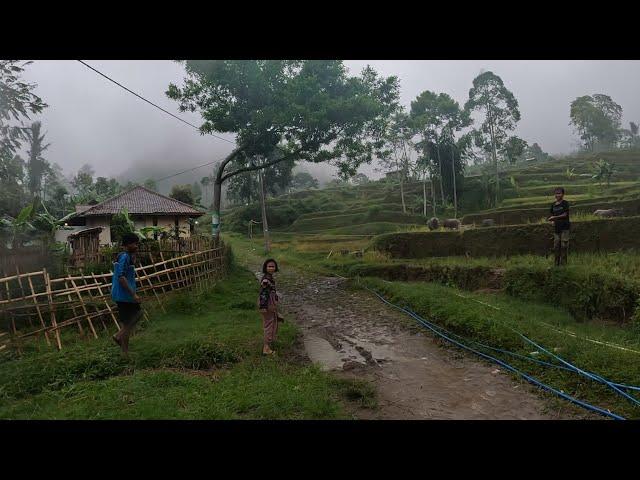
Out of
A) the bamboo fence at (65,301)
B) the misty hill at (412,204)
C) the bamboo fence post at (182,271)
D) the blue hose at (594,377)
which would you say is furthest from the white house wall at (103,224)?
the blue hose at (594,377)

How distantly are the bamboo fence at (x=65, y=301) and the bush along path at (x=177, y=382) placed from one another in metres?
0.39

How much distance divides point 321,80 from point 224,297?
27.6ft

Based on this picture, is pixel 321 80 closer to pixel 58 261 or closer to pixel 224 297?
pixel 224 297

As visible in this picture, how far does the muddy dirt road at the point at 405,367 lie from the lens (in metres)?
3.91

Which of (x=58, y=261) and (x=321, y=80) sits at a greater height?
(x=321, y=80)

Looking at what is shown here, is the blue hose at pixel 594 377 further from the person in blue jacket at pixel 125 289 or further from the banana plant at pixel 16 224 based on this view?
the banana plant at pixel 16 224

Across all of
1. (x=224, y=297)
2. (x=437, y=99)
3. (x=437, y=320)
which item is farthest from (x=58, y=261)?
(x=437, y=99)

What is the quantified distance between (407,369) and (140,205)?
20045 millimetres

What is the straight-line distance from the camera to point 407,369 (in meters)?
5.21

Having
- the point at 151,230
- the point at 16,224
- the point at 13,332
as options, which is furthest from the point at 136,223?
the point at 13,332

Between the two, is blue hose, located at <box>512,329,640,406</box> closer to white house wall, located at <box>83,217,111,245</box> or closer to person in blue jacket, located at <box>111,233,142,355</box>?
person in blue jacket, located at <box>111,233,142,355</box>

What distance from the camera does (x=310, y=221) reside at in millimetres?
38250

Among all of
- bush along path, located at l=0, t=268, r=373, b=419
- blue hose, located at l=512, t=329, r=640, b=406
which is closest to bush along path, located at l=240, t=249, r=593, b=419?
bush along path, located at l=0, t=268, r=373, b=419
